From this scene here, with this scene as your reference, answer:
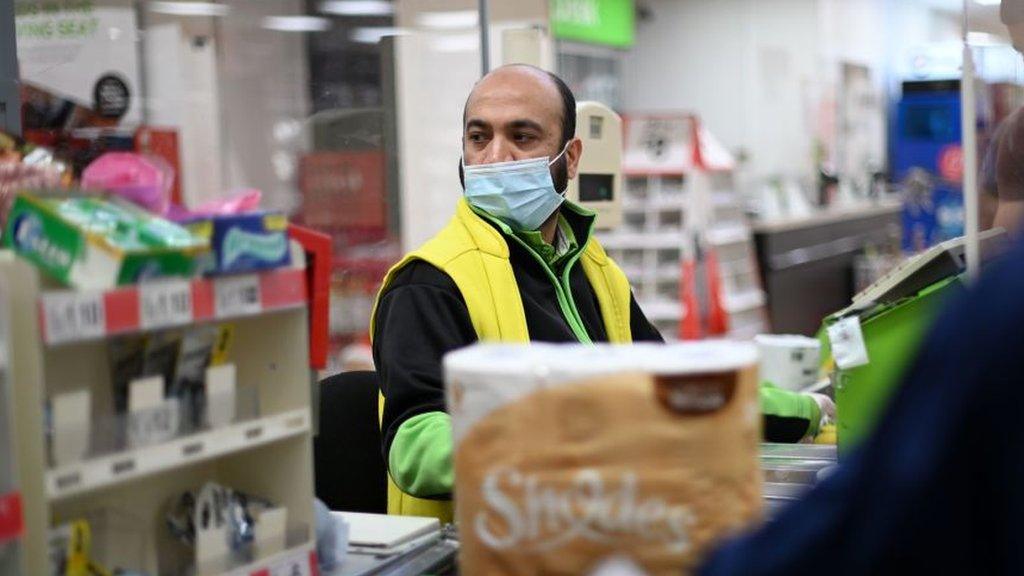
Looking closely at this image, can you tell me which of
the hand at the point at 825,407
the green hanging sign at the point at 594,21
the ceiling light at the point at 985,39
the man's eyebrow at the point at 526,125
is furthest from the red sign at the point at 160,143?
the ceiling light at the point at 985,39

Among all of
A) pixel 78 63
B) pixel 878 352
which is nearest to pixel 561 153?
pixel 878 352

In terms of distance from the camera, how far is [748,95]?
11.7 m

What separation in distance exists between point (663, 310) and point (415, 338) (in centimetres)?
632

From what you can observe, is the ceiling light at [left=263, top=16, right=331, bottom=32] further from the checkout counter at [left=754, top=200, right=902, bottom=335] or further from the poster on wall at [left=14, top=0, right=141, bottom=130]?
the checkout counter at [left=754, top=200, right=902, bottom=335]

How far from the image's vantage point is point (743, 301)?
29.6 feet

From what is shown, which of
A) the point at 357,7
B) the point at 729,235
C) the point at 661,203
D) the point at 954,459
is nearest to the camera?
the point at 954,459

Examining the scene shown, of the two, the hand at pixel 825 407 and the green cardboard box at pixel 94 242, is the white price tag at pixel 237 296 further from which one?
the hand at pixel 825 407

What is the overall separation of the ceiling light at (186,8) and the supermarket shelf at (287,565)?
4360mm

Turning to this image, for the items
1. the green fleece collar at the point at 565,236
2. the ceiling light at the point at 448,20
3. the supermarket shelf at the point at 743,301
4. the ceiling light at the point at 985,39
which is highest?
the ceiling light at the point at 448,20

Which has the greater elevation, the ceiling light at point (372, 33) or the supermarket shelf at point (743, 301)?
the ceiling light at point (372, 33)

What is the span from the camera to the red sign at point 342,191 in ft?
18.2

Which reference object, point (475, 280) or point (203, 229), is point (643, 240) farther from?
point (203, 229)

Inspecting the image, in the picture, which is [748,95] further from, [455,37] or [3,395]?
[3,395]

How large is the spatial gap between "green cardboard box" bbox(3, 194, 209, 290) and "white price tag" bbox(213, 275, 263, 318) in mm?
48
